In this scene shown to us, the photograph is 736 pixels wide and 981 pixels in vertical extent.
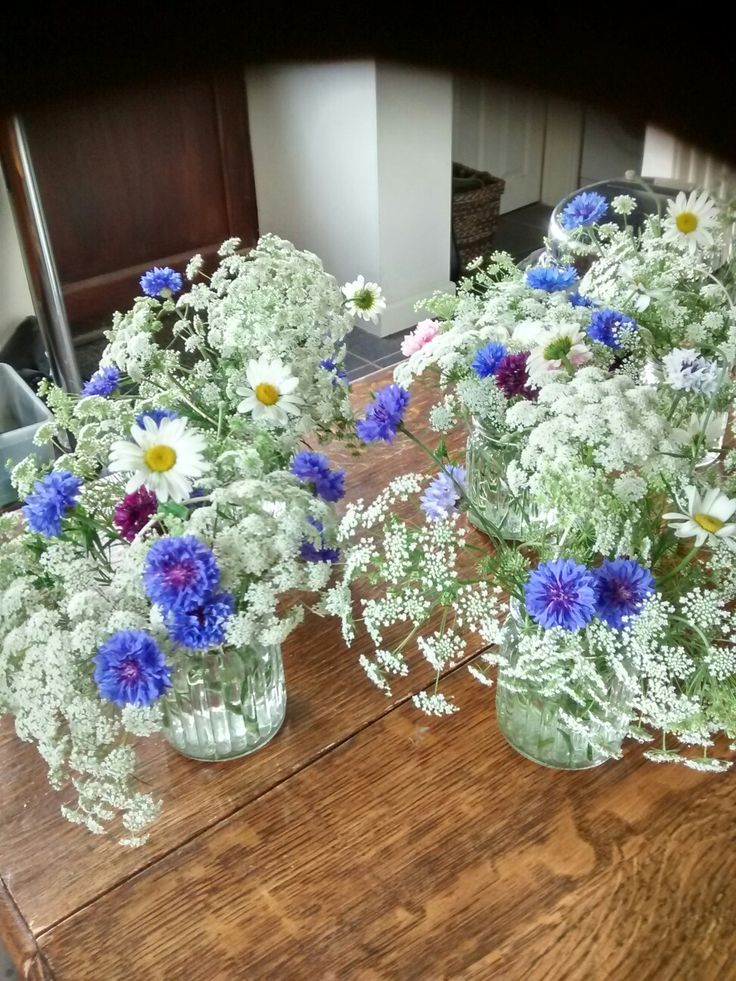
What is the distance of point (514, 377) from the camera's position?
Answer: 73 centimetres

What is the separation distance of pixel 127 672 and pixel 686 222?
57 centimetres

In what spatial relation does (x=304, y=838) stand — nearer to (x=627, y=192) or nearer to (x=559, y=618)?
(x=559, y=618)

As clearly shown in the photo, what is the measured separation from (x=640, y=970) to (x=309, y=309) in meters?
0.54

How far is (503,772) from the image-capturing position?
30.0 inches

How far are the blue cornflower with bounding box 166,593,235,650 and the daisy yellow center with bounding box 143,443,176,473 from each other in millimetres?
91

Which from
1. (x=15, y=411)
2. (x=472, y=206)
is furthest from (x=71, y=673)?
(x=472, y=206)

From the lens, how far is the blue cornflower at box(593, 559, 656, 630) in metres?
0.61

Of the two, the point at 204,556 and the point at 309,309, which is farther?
the point at 309,309

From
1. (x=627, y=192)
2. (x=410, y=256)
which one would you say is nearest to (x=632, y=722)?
(x=627, y=192)

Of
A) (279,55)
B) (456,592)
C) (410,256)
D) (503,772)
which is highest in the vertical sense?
(279,55)

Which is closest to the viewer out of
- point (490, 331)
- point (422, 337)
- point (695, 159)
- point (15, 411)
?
point (695, 159)

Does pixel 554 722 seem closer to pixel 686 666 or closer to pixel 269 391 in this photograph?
pixel 686 666

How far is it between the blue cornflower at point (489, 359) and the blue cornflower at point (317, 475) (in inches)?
5.4

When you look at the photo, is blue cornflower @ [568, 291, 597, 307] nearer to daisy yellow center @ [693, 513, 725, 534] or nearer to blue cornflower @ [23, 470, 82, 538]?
daisy yellow center @ [693, 513, 725, 534]
